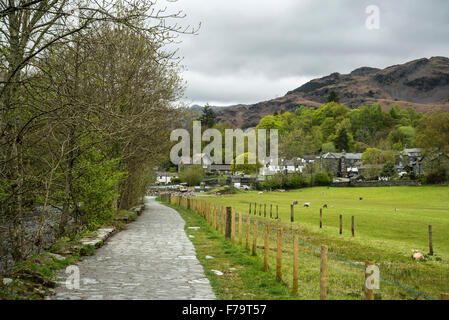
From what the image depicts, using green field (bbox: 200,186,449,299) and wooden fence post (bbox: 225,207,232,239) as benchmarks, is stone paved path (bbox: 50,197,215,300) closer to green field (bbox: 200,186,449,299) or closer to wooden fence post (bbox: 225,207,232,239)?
wooden fence post (bbox: 225,207,232,239)

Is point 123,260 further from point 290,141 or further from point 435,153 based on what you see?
point 290,141

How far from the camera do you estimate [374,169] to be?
96562 millimetres

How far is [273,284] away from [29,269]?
16.2 ft

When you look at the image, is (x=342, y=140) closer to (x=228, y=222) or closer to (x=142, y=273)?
(x=228, y=222)

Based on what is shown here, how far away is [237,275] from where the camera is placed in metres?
9.82

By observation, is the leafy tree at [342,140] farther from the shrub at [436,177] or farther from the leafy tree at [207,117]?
the shrub at [436,177]

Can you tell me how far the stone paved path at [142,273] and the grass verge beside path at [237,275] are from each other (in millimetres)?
282

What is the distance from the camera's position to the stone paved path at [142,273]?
7.67m

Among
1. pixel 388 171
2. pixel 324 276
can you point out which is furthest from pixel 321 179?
pixel 324 276

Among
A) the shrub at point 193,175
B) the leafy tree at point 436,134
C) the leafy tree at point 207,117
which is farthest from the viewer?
the leafy tree at point 207,117

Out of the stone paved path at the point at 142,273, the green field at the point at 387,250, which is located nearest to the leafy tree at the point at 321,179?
the green field at the point at 387,250

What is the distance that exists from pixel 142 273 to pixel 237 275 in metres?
2.23

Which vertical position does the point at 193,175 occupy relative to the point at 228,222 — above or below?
below
